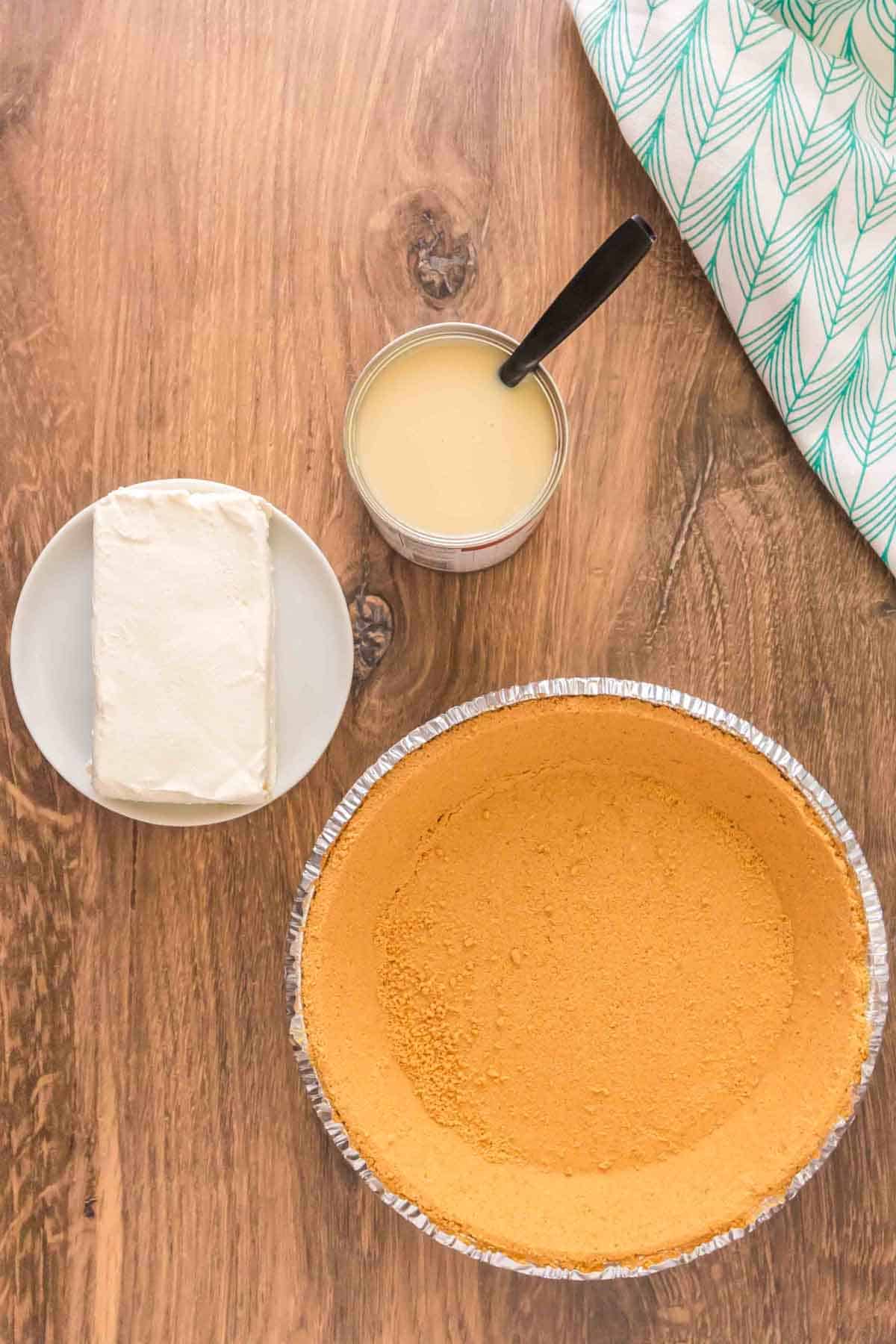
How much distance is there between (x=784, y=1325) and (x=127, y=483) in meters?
0.92

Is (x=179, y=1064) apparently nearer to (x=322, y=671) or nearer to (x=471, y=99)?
(x=322, y=671)

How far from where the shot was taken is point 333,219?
846mm

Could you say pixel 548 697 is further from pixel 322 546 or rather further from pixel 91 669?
pixel 91 669

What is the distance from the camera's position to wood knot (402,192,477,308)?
33.0 inches

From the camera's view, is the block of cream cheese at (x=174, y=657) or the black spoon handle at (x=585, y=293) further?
the block of cream cheese at (x=174, y=657)

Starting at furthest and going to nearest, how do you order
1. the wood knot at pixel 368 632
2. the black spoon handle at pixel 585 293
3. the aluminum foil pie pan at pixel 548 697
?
1. the wood knot at pixel 368 632
2. the aluminum foil pie pan at pixel 548 697
3. the black spoon handle at pixel 585 293

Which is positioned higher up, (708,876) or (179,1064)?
(708,876)

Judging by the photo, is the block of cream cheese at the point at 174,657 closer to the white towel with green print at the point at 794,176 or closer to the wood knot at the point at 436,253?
the wood knot at the point at 436,253

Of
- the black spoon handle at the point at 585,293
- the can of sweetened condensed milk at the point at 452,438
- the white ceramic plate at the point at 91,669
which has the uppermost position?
the black spoon handle at the point at 585,293

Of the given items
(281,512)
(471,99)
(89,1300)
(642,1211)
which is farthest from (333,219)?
(89,1300)

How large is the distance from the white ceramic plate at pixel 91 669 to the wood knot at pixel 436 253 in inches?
9.5

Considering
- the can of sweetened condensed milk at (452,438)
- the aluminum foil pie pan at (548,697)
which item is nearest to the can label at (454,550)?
the can of sweetened condensed milk at (452,438)

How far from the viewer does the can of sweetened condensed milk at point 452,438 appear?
708 mm

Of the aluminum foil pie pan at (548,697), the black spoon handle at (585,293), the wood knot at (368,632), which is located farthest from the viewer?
the wood knot at (368,632)
